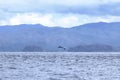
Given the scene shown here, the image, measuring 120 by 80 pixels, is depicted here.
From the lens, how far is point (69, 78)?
64.3m

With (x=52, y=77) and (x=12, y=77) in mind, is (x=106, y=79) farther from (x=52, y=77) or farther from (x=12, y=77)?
(x=12, y=77)

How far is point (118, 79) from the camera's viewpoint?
63.4 metres

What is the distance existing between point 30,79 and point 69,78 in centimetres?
517

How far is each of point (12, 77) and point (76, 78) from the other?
802 centimetres

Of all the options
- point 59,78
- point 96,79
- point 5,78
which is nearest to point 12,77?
point 5,78

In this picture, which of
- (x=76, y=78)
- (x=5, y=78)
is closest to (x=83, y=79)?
(x=76, y=78)

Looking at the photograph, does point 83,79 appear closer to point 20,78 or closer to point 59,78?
point 59,78

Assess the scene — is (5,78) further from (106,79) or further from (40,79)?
(106,79)

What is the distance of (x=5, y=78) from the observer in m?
63.8

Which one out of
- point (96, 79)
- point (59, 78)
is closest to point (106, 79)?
point (96, 79)

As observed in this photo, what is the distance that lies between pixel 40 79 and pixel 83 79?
17.5ft

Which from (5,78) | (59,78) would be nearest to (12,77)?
(5,78)

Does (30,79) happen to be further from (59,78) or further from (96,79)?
(96,79)

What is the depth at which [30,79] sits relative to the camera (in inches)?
2448
